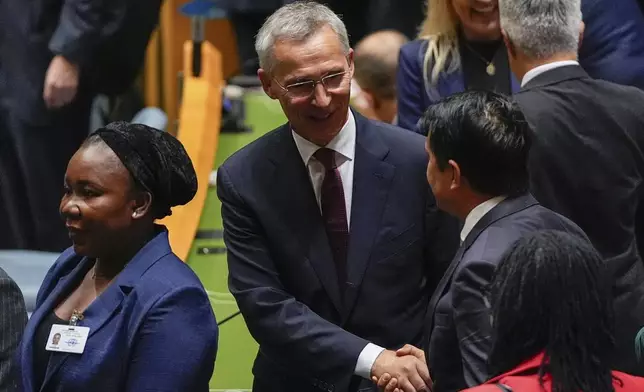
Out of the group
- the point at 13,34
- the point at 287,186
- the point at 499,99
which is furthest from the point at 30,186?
the point at 499,99

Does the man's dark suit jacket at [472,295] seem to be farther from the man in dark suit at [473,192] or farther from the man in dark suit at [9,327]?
the man in dark suit at [9,327]

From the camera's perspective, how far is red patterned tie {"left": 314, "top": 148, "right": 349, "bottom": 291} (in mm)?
2801

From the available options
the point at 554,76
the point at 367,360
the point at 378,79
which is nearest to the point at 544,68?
the point at 554,76

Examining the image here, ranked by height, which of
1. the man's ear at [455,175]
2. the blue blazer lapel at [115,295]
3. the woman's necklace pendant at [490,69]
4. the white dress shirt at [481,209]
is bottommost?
the blue blazer lapel at [115,295]

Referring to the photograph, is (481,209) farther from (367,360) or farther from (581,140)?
(581,140)

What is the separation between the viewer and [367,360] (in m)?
2.69

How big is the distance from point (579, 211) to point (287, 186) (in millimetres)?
698

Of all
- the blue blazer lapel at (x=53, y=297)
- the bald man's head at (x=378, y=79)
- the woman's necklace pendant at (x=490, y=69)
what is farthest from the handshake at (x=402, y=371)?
the bald man's head at (x=378, y=79)

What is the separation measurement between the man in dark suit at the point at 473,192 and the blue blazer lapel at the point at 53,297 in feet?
2.55

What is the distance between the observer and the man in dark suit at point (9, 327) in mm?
2615

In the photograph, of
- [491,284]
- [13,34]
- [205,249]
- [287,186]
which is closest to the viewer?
[491,284]

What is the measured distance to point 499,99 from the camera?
240 centimetres

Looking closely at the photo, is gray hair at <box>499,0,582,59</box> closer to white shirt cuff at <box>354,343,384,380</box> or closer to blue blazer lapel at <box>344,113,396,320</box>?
blue blazer lapel at <box>344,113,396,320</box>

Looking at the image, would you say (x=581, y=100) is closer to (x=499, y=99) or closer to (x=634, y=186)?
(x=634, y=186)
